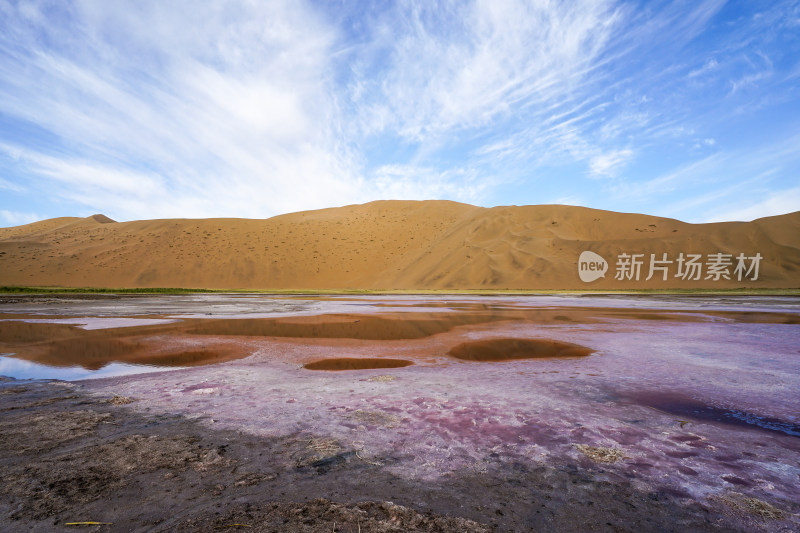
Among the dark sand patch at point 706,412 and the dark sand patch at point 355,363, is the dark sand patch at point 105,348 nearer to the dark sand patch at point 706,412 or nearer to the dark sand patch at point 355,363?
the dark sand patch at point 355,363

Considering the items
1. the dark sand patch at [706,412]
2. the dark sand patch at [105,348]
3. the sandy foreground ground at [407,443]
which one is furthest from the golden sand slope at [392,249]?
the dark sand patch at [706,412]

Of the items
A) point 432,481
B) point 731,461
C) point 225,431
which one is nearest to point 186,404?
point 225,431

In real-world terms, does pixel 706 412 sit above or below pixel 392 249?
below

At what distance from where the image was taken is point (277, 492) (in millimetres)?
2705

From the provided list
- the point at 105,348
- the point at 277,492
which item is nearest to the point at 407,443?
the point at 277,492

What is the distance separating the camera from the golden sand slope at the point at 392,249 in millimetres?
51000

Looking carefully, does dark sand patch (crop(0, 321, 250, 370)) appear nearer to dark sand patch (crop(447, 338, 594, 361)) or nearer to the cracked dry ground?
the cracked dry ground

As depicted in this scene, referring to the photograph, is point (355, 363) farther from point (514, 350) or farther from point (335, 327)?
point (335, 327)

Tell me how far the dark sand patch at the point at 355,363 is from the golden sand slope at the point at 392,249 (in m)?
44.4

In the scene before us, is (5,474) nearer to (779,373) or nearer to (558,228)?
(779,373)

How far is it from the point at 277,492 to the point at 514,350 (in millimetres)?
7144

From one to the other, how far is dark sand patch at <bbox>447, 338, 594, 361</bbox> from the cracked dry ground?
507 centimetres

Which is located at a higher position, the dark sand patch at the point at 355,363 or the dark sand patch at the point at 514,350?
the dark sand patch at the point at 514,350

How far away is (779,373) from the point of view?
6414 millimetres
